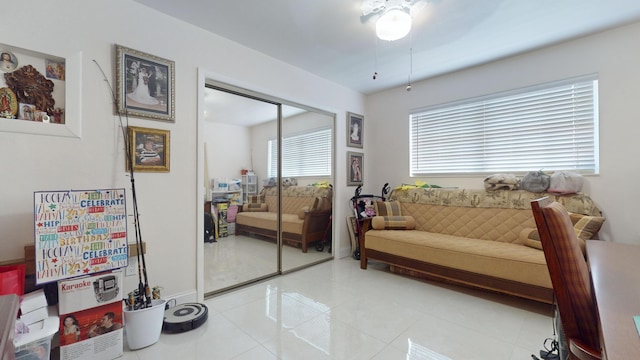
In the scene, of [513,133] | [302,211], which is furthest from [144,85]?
[513,133]

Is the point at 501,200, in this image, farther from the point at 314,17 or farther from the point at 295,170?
the point at 314,17

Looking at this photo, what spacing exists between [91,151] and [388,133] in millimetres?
3699

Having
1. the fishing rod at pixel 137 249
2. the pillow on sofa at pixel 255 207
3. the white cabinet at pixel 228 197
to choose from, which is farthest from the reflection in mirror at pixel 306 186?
the fishing rod at pixel 137 249

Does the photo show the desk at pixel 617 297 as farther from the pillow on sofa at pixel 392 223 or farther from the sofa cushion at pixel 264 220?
the sofa cushion at pixel 264 220

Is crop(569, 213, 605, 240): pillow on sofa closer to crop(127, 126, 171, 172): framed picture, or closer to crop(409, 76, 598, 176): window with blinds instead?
crop(409, 76, 598, 176): window with blinds

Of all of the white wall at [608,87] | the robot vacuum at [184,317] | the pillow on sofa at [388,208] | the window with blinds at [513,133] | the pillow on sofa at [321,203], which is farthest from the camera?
the pillow on sofa at [321,203]

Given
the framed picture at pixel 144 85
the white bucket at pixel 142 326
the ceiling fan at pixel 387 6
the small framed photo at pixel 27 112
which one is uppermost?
the ceiling fan at pixel 387 6

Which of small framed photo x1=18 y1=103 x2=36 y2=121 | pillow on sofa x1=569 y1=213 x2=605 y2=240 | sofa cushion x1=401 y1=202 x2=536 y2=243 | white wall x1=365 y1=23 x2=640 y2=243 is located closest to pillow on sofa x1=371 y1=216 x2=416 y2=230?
sofa cushion x1=401 y1=202 x2=536 y2=243

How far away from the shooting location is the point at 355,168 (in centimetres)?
430

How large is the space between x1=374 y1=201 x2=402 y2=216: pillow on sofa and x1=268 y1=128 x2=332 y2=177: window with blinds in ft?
2.94

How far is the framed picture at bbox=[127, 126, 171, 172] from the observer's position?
84.7 inches

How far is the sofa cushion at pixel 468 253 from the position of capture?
2.33 meters

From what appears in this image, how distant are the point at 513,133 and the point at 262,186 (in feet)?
10.6

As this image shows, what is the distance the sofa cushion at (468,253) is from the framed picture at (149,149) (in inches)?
99.9
